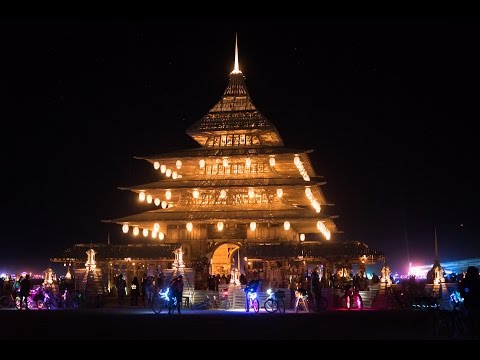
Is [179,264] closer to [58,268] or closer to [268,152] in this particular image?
[268,152]

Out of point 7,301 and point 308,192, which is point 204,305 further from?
point 308,192

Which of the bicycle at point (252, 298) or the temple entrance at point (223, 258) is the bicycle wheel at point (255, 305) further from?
the temple entrance at point (223, 258)

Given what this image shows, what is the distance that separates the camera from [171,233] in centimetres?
4906

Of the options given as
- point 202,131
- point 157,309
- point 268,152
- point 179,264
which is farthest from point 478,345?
point 202,131

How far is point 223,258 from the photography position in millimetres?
52656

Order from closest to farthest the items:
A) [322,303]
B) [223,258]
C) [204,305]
Answer: [322,303]
[204,305]
[223,258]

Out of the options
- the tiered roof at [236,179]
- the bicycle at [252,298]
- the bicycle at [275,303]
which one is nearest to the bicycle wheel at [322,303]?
the bicycle at [275,303]

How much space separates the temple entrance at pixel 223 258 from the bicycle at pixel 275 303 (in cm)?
1547

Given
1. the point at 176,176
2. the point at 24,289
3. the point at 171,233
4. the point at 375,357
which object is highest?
the point at 176,176

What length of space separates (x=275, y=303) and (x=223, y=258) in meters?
17.8

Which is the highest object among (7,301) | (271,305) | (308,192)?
(308,192)

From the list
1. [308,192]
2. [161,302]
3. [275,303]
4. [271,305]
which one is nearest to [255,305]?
[271,305]

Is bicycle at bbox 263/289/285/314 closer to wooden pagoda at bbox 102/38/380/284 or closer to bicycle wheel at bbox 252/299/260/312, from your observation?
bicycle wheel at bbox 252/299/260/312

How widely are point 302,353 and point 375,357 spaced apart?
5.07 ft
